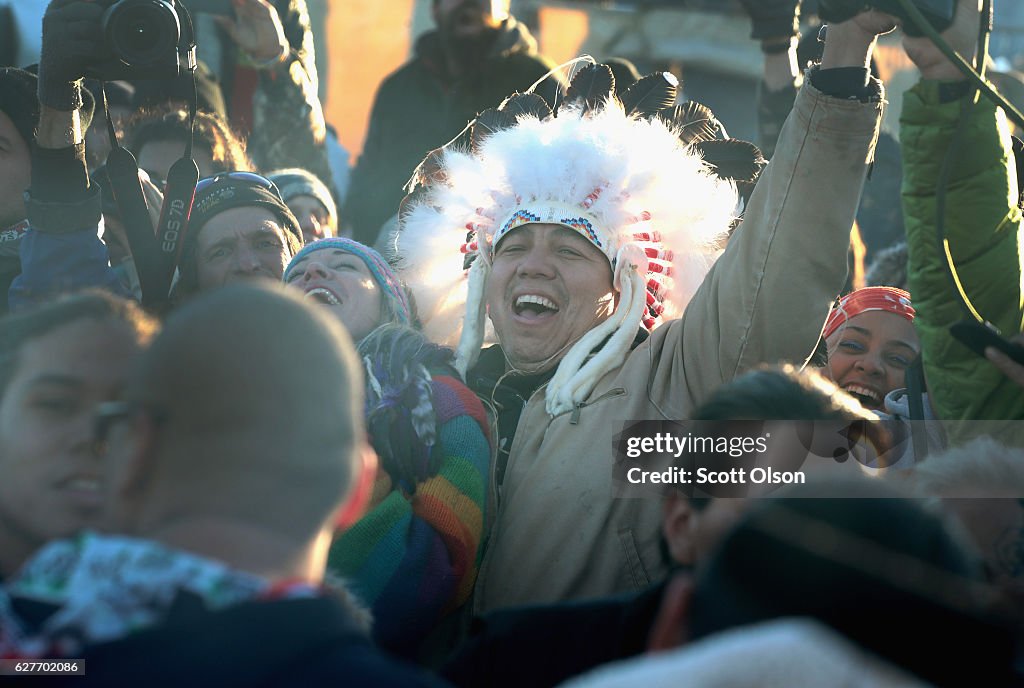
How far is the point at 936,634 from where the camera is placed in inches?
46.6

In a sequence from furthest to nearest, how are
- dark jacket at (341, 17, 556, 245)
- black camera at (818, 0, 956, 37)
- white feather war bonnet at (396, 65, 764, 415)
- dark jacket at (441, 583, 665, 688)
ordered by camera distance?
dark jacket at (341, 17, 556, 245) → white feather war bonnet at (396, 65, 764, 415) → black camera at (818, 0, 956, 37) → dark jacket at (441, 583, 665, 688)

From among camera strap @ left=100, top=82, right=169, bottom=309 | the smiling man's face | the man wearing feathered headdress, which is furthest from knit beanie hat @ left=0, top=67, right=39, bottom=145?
the smiling man's face

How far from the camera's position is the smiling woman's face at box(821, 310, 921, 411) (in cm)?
365

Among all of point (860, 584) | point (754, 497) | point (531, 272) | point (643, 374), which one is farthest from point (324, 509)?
point (531, 272)

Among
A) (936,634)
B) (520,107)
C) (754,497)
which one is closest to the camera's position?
(936,634)

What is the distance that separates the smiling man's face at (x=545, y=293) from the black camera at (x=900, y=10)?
1174mm

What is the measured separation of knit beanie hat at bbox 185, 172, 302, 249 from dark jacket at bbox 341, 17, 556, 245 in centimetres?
97

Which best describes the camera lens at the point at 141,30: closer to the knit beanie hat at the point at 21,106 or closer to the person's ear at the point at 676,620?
the knit beanie hat at the point at 21,106

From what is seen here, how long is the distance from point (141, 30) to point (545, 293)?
4.27 feet

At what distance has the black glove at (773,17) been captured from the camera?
4110 millimetres

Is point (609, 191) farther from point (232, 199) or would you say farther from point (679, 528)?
point (679, 528)

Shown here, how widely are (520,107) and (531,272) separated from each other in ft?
2.16

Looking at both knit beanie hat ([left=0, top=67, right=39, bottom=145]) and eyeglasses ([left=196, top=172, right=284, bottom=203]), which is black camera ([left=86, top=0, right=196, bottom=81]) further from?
eyeglasses ([left=196, top=172, right=284, bottom=203])

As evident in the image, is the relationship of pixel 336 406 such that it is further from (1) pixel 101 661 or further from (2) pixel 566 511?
(2) pixel 566 511
